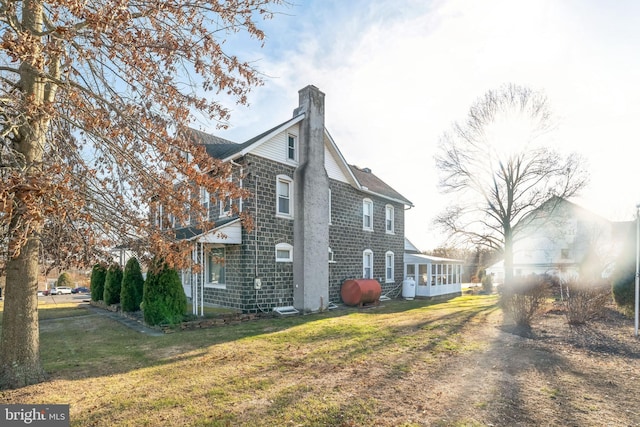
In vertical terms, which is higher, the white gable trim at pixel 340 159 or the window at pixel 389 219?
the white gable trim at pixel 340 159

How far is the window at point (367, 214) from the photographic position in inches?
836

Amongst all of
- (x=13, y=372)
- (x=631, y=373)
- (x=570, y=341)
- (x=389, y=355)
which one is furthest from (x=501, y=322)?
(x=13, y=372)

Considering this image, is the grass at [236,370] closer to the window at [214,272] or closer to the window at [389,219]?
the window at [214,272]

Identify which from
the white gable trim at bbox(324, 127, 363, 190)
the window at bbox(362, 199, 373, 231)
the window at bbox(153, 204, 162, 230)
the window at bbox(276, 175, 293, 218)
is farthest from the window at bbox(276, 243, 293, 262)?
the window at bbox(153, 204, 162, 230)

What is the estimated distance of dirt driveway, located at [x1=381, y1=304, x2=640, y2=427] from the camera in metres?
4.92

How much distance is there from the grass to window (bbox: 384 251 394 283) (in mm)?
10031

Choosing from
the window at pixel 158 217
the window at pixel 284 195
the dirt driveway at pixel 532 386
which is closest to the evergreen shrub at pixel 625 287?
the dirt driveway at pixel 532 386

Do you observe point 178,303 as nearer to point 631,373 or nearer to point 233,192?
point 233,192

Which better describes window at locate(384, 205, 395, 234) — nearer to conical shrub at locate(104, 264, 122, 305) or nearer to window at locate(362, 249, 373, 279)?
window at locate(362, 249, 373, 279)

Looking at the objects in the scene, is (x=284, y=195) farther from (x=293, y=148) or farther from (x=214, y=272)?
(x=214, y=272)

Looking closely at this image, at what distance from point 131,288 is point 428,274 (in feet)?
58.5

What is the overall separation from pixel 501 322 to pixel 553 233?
990 inches

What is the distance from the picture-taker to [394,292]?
23.2 m

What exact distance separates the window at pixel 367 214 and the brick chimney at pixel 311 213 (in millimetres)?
4696
